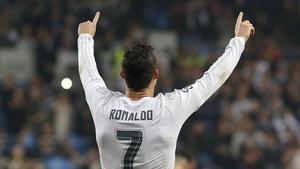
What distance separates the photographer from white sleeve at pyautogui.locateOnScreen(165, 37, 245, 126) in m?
4.21

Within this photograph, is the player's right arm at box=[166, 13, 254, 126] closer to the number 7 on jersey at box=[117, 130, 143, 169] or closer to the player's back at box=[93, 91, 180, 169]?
the player's back at box=[93, 91, 180, 169]

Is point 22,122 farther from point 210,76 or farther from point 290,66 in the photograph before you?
point 210,76

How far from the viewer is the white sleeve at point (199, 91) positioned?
13.8ft

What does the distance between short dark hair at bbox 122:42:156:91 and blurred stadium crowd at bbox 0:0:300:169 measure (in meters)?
9.03

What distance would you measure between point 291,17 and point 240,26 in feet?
46.8

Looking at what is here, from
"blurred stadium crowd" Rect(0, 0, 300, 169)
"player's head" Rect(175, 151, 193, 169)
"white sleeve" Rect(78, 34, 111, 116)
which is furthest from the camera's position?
"blurred stadium crowd" Rect(0, 0, 300, 169)

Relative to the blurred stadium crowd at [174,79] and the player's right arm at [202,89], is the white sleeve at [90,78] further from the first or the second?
the blurred stadium crowd at [174,79]

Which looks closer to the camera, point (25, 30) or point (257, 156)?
point (257, 156)

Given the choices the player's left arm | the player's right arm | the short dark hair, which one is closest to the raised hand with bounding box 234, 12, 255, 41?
the player's right arm

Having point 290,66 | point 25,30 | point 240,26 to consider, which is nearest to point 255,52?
point 290,66

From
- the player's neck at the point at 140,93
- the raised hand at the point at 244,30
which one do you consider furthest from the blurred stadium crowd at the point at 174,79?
the player's neck at the point at 140,93

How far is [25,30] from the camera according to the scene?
17.8m

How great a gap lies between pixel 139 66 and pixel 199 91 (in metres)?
0.33

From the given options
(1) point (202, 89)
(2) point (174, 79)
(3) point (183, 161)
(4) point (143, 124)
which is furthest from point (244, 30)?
(2) point (174, 79)
